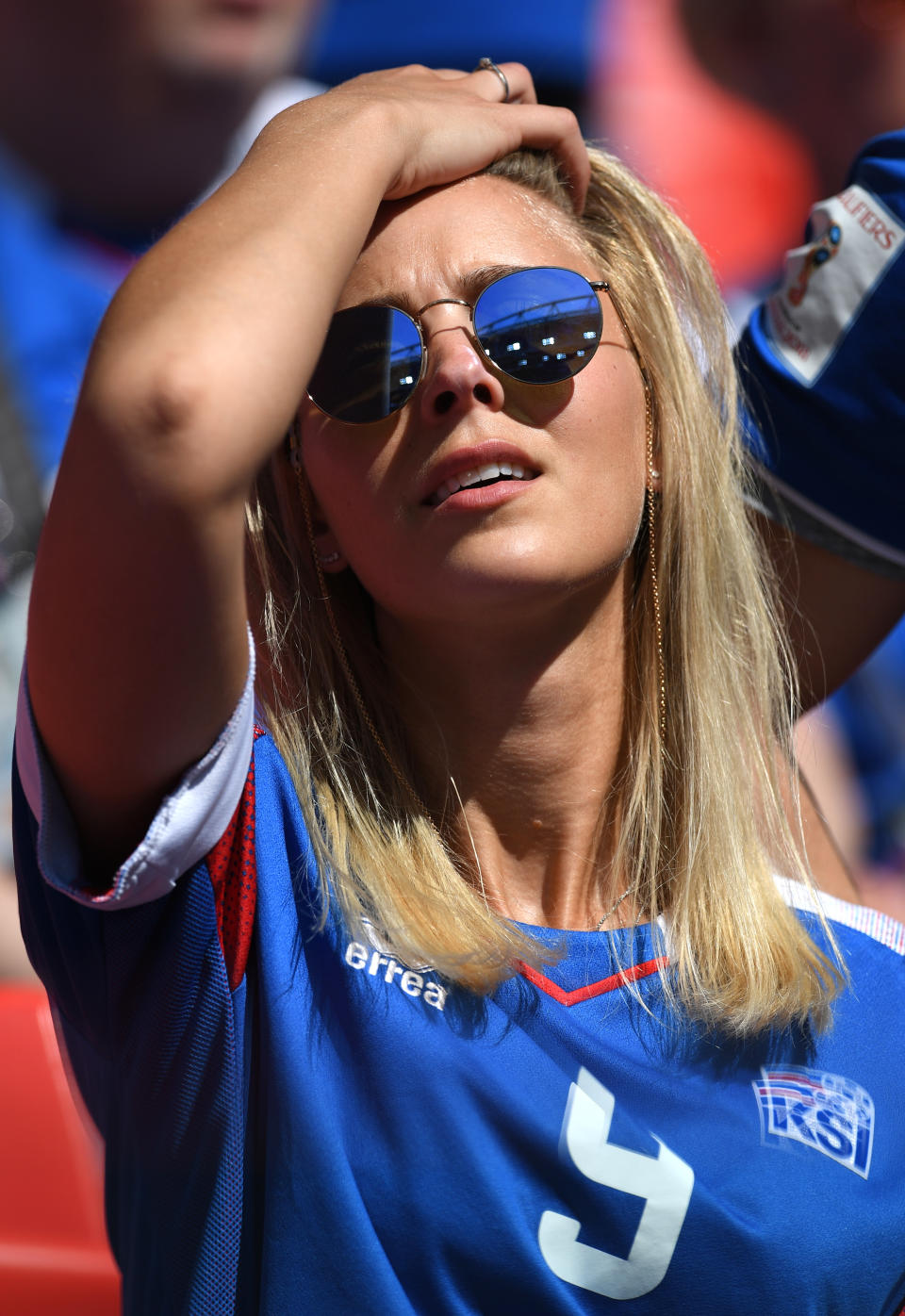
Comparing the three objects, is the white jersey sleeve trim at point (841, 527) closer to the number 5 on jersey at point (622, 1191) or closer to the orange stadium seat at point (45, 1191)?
the number 5 on jersey at point (622, 1191)

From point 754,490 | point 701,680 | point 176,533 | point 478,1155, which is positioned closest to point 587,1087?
point 478,1155

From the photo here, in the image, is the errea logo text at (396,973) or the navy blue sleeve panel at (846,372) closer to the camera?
the errea logo text at (396,973)

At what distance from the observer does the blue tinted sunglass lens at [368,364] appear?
4.40ft

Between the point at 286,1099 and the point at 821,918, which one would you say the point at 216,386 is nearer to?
the point at 286,1099

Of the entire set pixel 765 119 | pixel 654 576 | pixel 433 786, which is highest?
pixel 765 119

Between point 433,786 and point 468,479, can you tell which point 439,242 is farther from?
point 433,786

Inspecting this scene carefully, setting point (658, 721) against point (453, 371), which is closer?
point (453, 371)

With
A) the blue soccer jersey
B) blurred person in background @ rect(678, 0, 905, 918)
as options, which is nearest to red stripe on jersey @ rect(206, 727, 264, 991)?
the blue soccer jersey

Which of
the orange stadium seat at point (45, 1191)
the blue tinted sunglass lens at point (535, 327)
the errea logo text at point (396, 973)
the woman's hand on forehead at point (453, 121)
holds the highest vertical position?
the woman's hand on forehead at point (453, 121)

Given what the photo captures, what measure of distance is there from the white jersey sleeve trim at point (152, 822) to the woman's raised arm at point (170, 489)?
15 millimetres

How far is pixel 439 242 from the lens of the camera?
1.39 m

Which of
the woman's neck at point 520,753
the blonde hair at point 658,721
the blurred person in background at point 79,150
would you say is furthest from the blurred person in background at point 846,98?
the woman's neck at point 520,753

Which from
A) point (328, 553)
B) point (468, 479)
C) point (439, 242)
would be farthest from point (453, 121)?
point (328, 553)

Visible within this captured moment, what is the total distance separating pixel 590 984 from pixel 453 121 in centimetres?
97
